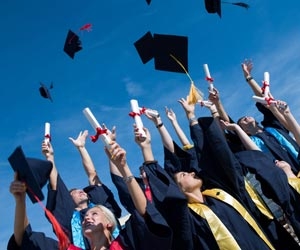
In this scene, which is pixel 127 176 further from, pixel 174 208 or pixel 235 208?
pixel 235 208

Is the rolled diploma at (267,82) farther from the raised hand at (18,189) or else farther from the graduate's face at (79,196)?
the raised hand at (18,189)

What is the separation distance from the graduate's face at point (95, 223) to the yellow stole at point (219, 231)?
0.77 metres

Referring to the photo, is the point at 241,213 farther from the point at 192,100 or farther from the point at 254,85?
the point at 254,85

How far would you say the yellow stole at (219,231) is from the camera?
10.2 ft

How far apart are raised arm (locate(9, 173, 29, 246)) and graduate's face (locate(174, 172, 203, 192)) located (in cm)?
124

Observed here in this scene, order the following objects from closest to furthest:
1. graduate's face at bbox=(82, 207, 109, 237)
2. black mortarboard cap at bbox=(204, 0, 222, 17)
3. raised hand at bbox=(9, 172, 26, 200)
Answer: raised hand at bbox=(9, 172, 26, 200) → graduate's face at bbox=(82, 207, 109, 237) → black mortarboard cap at bbox=(204, 0, 222, 17)

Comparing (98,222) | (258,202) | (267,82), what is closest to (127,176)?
(98,222)

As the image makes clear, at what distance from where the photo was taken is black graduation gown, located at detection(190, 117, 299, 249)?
3.60m

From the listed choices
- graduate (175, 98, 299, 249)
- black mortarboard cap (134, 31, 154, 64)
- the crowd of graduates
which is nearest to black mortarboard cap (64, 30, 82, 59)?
black mortarboard cap (134, 31, 154, 64)

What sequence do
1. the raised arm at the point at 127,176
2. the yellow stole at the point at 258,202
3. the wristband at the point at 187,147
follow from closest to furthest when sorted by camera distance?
the raised arm at the point at 127,176, the yellow stole at the point at 258,202, the wristband at the point at 187,147

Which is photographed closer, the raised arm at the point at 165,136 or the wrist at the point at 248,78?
the raised arm at the point at 165,136

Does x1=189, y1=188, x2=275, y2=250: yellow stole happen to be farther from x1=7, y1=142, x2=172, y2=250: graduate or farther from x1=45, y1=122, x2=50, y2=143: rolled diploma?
x1=45, y1=122, x2=50, y2=143: rolled diploma

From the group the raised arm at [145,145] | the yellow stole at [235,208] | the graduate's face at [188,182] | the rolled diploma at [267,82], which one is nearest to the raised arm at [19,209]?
the raised arm at [145,145]

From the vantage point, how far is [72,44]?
6.93 metres
